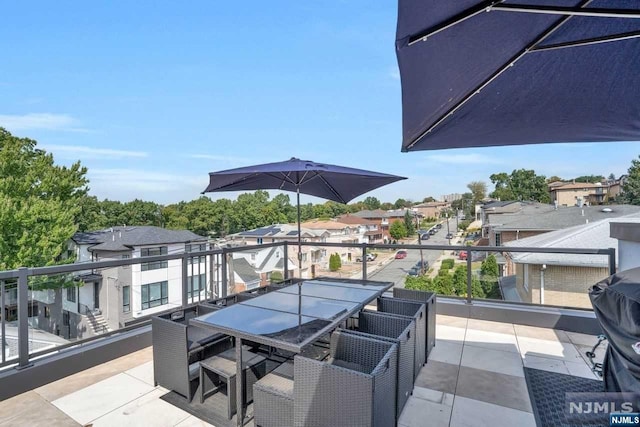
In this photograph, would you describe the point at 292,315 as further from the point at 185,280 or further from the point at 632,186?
the point at 632,186

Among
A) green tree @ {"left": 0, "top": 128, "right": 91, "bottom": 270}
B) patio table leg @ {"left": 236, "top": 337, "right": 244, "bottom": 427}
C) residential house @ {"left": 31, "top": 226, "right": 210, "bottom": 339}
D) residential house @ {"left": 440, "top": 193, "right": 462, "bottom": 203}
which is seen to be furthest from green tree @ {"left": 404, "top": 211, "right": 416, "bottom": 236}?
patio table leg @ {"left": 236, "top": 337, "right": 244, "bottom": 427}

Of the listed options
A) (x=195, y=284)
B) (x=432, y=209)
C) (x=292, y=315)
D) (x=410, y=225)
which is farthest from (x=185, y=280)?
(x=432, y=209)

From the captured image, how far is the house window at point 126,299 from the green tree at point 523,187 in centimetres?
5985

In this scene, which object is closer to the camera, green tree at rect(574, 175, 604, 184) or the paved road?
the paved road

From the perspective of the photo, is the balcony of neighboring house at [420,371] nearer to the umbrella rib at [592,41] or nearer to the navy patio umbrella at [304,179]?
the navy patio umbrella at [304,179]

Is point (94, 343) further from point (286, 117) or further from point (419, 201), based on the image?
point (419, 201)

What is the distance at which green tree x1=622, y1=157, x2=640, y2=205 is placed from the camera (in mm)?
31645

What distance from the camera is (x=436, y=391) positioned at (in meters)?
2.59

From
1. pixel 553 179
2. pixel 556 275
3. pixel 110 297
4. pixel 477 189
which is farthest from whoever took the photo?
pixel 477 189

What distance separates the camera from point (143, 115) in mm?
17219

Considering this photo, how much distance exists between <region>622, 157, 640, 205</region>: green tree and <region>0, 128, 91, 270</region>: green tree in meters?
47.2

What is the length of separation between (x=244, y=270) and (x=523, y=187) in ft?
201

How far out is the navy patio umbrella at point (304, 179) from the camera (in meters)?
3.80

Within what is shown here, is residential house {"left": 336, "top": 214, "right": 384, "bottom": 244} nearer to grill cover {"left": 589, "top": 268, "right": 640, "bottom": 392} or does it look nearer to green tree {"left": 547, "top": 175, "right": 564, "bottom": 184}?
green tree {"left": 547, "top": 175, "right": 564, "bottom": 184}
